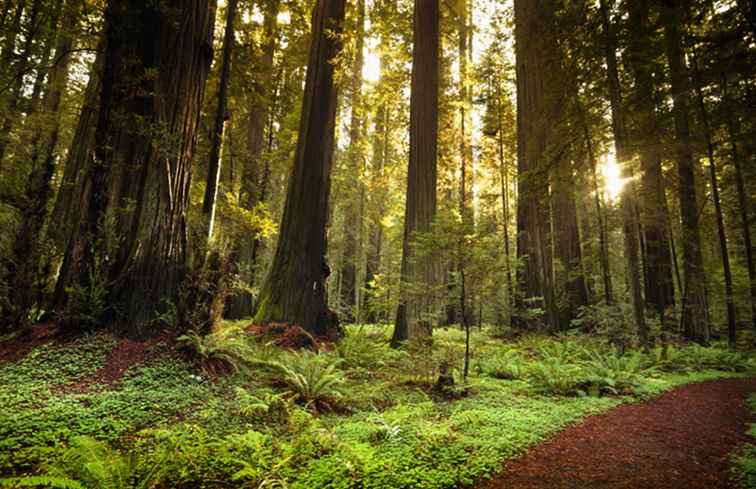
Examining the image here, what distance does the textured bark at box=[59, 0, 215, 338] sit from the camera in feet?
16.5

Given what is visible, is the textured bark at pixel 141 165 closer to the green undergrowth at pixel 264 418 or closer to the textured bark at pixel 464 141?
the green undergrowth at pixel 264 418

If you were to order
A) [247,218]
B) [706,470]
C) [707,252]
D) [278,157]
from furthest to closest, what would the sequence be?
[707,252]
[278,157]
[247,218]
[706,470]

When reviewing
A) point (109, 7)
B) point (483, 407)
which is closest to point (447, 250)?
point (483, 407)

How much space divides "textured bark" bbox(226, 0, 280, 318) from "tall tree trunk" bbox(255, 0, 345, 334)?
2.48m

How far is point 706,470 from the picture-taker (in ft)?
11.2

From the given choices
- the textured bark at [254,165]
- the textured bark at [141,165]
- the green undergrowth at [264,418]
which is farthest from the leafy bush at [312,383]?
the textured bark at [254,165]

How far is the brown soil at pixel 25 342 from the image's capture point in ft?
13.8

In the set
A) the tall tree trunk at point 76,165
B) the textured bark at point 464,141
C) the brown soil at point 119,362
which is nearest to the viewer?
the brown soil at point 119,362

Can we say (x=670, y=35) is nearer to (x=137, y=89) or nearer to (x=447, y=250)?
(x=447, y=250)

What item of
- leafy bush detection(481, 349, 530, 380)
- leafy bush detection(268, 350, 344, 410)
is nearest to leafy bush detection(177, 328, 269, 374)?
leafy bush detection(268, 350, 344, 410)

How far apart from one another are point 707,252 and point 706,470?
31936mm

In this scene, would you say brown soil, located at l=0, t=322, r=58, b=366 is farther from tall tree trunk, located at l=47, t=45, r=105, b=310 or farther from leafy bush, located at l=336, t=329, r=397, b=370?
leafy bush, located at l=336, t=329, r=397, b=370

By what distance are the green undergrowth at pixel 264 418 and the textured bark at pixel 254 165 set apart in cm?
632

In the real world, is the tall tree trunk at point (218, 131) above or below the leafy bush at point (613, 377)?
above
